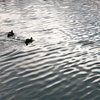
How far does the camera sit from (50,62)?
12.7 meters

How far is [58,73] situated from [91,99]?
8.86 feet

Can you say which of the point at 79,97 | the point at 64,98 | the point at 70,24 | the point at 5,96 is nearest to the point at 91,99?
the point at 79,97

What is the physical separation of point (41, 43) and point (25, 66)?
4414mm

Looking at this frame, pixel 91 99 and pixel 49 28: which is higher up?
pixel 49 28

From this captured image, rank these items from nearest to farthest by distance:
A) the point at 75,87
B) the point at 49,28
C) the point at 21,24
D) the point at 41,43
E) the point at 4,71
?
the point at 75,87
the point at 4,71
the point at 41,43
the point at 49,28
the point at 21,24

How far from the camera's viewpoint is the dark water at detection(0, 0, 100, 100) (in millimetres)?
9531

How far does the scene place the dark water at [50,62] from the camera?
9.53 metres

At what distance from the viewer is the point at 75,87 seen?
995 cm

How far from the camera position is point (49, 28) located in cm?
2083

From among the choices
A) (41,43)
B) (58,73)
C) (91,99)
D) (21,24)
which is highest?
(21,24)

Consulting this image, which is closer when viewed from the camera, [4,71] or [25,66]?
[4,71]

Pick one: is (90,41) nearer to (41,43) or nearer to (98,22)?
(41,43)

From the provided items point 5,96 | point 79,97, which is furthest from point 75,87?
point 5,96

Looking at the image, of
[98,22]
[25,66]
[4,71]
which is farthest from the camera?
[98,22]
